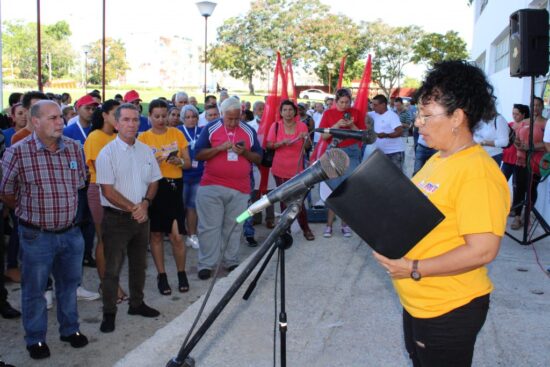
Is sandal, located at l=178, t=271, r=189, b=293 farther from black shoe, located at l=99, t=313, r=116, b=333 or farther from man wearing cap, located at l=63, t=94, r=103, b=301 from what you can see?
man wearing cap, located at l=63, t=94, r=103, b=301

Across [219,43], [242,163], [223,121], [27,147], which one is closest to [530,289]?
[242,163]

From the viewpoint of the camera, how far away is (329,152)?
2057 mm

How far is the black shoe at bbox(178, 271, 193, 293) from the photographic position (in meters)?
5.30

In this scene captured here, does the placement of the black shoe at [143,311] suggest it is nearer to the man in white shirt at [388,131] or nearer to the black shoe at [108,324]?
the black shoe at [108,324]

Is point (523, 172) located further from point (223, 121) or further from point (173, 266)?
point (173, 266)

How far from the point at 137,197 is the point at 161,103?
146cm

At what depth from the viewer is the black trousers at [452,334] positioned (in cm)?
201

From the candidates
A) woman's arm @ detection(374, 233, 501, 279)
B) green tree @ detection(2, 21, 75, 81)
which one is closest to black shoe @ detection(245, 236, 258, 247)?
woman's arm @ detection(374, 233, 501, 279)

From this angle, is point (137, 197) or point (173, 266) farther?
point (173, 266)

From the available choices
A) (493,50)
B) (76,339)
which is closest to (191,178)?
(76,339)

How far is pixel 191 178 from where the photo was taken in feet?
22.2

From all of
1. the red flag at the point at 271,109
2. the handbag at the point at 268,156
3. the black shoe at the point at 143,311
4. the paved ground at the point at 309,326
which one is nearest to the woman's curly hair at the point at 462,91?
the paved ground at the point at 309,326

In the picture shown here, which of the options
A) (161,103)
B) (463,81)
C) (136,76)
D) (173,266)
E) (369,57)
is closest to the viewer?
(463,81)

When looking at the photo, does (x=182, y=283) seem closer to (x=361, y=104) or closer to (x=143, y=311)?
(x=143, y=311)
